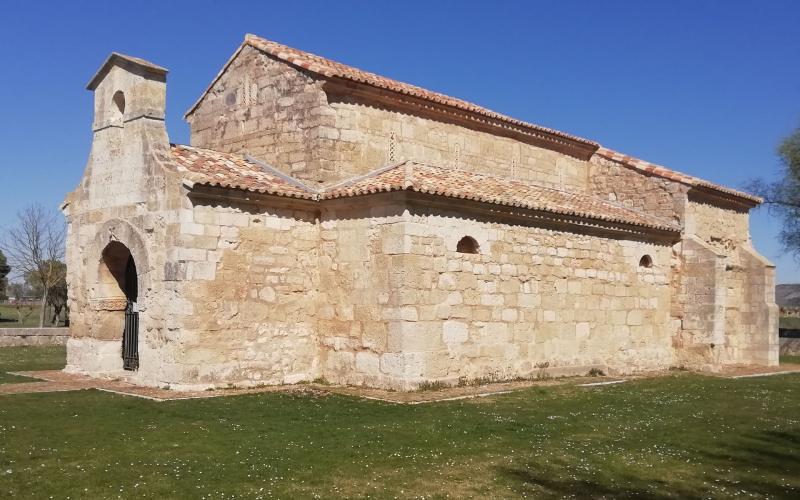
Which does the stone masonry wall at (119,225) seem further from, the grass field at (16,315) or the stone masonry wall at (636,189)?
the grass field at (16,315)

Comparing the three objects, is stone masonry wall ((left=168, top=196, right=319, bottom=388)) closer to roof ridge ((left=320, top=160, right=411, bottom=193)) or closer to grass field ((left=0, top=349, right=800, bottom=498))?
roof ridge ((left=320, top=160, right=411, bottom=193))

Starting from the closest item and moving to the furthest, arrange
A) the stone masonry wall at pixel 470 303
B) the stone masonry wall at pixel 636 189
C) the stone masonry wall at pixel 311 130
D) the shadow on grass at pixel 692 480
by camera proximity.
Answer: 1. the shadow on grass at pixel 692 480
2. the stone masonry wall at pixel 470 303
3. the stone masonry wall at pixel 311 130
4. the stone masonry wall at pixel 636 189

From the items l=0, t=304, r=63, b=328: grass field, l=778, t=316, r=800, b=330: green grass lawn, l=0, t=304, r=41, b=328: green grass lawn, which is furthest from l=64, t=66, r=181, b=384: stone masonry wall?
l=778, t=316, r=800, b=330: green grass lawn

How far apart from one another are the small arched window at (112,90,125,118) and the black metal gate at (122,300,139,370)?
3.69 metres

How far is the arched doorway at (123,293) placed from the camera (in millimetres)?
15070

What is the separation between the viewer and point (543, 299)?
15.3 m

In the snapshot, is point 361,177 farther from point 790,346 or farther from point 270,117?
point 790,346

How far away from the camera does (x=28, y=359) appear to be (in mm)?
19453

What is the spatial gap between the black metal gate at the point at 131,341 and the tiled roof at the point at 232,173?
11.0 feet

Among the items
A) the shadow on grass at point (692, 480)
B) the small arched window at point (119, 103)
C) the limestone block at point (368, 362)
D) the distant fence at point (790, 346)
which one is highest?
the small arched window at point (119, 103)

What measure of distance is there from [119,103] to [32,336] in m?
12.4

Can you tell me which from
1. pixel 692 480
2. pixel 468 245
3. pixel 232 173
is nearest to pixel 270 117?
pixel 232 173

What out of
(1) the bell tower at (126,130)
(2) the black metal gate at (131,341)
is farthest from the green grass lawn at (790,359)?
(1) the bell tower at (126,130)

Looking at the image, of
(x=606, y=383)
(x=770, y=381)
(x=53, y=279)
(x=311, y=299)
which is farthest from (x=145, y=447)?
(x=53, y=279)
